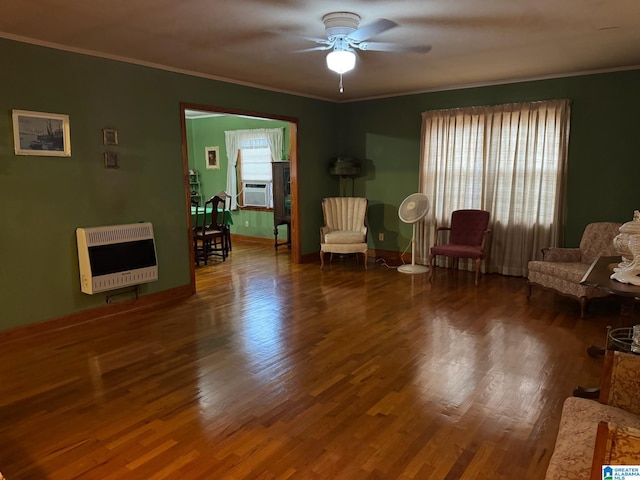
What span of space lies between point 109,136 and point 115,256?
1155 millimetres

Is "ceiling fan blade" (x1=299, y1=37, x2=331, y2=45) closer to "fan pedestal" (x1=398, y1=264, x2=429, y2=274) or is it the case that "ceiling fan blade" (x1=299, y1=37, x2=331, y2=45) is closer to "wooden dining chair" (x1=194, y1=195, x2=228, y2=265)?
"fan pedestal" (x1=398, y1=264, x2=429, y2=274)

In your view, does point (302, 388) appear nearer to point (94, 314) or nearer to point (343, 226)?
point (94, 314)

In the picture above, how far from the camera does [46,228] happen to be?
3.94 metres

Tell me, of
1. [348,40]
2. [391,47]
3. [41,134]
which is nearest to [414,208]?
[391,47]

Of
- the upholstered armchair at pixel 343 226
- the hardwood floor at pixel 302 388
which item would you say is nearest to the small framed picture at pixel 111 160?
the hardwood floor at pixel 302 388

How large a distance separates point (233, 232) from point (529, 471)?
7.51 metres

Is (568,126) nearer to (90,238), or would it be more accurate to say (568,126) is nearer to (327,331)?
(327,331)

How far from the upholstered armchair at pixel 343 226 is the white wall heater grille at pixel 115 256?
2.51m

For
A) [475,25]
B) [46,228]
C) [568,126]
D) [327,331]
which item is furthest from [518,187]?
[46,228]

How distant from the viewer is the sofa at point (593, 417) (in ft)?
4.93

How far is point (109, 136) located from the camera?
14.1 ft

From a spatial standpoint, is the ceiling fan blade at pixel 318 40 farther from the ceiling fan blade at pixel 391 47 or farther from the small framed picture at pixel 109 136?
the small framed picture at pixel 109 136

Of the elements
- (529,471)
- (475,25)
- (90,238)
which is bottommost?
(529,471)

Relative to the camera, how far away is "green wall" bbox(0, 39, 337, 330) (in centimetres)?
374
